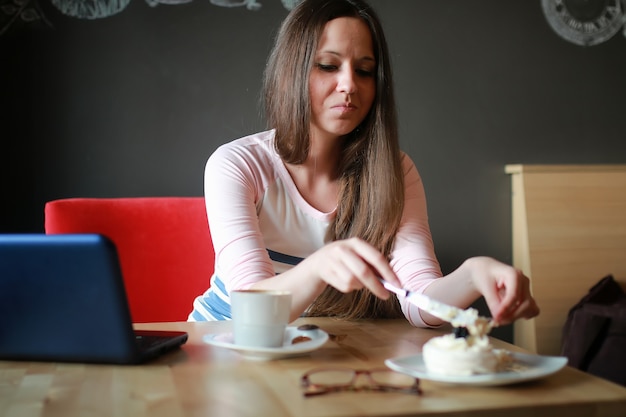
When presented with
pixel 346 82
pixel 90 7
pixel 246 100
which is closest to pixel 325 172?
pixel 346 82

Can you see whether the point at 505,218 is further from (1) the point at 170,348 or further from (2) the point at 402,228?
(1) the point at 170,348

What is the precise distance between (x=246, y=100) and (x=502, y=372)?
6.40ft

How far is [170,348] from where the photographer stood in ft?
3.41

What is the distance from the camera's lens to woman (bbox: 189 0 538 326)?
146cm

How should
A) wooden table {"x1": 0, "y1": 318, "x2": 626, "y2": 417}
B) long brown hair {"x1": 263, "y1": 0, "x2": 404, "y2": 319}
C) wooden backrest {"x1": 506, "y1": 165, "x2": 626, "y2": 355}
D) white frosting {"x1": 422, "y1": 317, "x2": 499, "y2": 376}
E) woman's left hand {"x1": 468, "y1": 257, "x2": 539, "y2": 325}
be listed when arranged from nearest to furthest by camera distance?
wooden table {"x1": 0, "y1": 318, "x2": 626, "y2": 417}
white frosting {"x1": 422, "y1": 317, "x2": 499, "y2": 376}
woman's left hand {"x1": 468, "y1": 257, "x2": 539, "y2": 325}
long brown hair {"x1": 263, "y1": 0, "x2": 404, "y2": 319}
wooden backrest {"x1": 506, "y1": 165, "x2": 626, "y2": 355}

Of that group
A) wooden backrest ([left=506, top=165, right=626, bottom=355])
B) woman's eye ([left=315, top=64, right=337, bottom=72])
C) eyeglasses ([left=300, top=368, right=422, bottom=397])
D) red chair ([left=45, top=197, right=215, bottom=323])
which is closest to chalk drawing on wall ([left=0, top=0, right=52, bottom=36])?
red chair ([left=45, top=197, right=215, bottom=323])

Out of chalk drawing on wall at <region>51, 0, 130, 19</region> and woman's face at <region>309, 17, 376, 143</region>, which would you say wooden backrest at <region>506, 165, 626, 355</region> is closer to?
woman's face at <region>309, 17, 376, 143</region>

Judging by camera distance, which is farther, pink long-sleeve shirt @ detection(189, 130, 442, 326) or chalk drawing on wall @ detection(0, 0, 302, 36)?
chalk drawing on wall @ detection(0, 0, 302, 36)

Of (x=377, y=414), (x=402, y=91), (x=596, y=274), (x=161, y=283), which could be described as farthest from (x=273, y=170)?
(x=596, y=274)

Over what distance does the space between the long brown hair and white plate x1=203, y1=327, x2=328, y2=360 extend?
1.65ft

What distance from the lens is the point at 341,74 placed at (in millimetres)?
1542

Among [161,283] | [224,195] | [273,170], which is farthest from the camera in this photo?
[161,283]

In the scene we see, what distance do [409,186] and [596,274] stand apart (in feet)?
5.38

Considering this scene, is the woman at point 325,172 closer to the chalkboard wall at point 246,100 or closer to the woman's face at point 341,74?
the woman's face at point 341,74
